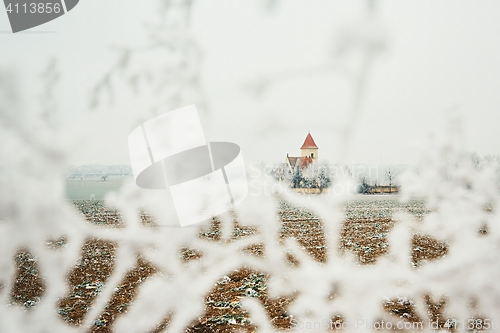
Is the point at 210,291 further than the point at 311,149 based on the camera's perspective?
Yes

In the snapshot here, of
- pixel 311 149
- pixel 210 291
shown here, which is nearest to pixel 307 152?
pixel 311 149

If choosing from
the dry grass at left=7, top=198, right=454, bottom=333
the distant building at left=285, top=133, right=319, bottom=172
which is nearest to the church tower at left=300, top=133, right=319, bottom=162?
the distant building at left=285, top=133, right=319, bottom=172

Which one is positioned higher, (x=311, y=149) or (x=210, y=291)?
(x=311, y=149)

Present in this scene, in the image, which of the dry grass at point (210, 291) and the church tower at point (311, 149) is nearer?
the church tower at point (311, 149)

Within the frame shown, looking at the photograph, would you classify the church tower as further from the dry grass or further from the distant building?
the dry grass

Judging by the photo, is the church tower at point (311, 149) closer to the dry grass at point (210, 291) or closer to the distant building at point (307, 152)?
the distant building at point (307, 152)

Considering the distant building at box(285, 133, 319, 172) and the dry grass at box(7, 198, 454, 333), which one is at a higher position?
the distant building at box(285, 133, 319, 172)

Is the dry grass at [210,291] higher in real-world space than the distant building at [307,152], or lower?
lower

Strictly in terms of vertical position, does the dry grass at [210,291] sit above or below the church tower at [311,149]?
below

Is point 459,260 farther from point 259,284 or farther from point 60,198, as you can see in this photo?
point 259,284

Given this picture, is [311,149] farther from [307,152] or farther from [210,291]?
[210,291]

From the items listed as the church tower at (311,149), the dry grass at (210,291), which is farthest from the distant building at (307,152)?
the dry grass at (210,291)

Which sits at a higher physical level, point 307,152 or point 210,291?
point 307,152

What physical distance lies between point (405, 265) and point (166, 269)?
0.23 metres
